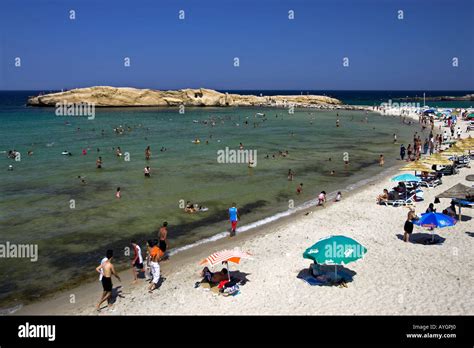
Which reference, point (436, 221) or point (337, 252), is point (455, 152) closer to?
point (436, 221)

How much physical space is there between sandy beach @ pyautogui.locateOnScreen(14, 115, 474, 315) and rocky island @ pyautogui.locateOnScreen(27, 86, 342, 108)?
97.1 metres

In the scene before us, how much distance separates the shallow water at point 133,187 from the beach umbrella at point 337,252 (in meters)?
6.44

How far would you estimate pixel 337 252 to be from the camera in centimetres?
1104

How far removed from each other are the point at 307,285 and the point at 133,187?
1614 cm

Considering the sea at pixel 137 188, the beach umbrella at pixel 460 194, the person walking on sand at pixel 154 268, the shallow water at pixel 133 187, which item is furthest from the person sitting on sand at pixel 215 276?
the beach umbrella at pixel 460 194

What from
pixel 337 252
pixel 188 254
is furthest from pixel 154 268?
pixel 337 252

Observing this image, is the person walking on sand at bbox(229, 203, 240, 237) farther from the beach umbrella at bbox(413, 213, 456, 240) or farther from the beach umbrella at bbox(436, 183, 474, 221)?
the beach umbrella at bbox(436, 183, 474, 221)

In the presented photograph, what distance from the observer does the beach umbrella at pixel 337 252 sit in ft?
35.8

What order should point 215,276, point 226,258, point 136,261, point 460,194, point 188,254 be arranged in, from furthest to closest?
1. point 460,194
2. point 188,254
3. point 136,261
4. point 215,276
5. point 226,258

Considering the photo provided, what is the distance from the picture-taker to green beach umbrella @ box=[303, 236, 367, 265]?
10.9m

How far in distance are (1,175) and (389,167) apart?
28.7 m

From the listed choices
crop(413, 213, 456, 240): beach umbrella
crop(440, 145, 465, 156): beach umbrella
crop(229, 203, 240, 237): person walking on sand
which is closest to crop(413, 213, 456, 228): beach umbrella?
crop(413, 213, 456, 240): beach umbrella
